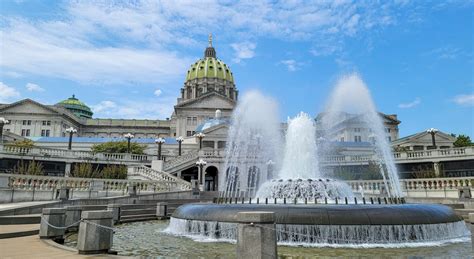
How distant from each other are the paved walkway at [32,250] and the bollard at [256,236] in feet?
10.4

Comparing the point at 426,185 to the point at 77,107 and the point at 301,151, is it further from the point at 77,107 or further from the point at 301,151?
the point at 77,107

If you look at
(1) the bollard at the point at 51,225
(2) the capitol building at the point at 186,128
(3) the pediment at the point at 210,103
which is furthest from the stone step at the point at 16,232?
(3) the pediment at the point at 210,103

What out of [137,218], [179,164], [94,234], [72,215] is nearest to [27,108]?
[179,164]

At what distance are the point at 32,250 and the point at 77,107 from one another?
144006 millimetres

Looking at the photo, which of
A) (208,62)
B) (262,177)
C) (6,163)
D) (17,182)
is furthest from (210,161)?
(208,62)

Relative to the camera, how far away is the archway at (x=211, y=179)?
65.8 metres

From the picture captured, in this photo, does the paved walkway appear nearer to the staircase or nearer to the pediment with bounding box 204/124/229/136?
the staircase

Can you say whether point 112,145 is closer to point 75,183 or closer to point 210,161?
point 210,161

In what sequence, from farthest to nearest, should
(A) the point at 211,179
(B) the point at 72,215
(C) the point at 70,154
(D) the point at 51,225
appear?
1. (A) the point at 211,179
2. (C) the point at 70,154
3. (B) the point at 72,215
4. (D) the point at 51,225

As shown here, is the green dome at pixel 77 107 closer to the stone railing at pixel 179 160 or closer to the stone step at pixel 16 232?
the stone railing at pixel 179 160

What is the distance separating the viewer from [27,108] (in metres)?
106

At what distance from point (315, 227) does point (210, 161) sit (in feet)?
168

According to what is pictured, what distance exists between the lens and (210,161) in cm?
6244

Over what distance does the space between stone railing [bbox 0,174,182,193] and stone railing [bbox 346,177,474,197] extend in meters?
18.7
